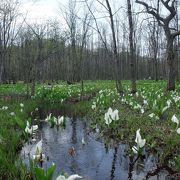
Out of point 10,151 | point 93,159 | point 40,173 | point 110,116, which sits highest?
point 110,116

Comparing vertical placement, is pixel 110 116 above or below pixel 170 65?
below

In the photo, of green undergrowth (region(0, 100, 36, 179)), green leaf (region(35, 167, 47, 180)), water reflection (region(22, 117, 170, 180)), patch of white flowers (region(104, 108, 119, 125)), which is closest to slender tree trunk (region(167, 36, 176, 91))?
green undergrowth (region(0, 100, 36, 179))

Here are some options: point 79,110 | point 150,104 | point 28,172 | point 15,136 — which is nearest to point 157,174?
point 28,172

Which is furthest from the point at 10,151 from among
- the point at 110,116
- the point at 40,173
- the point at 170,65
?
the point at 170,65

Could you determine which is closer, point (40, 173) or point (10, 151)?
point (40, 173)

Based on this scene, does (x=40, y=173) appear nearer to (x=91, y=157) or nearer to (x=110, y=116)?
(x=91, y=157)

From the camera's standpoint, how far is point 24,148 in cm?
586

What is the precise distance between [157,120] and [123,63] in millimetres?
54354

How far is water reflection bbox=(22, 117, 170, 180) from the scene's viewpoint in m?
4.33

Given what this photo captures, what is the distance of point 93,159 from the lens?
198 inches

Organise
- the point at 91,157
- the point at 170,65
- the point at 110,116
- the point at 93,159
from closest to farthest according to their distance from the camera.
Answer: the point at 93,159, the point at 91,157, the point at 110,116, the point at 170,65

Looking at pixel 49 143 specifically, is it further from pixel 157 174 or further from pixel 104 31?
pixel 104 31

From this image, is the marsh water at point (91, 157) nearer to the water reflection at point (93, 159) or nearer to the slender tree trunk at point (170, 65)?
the water reflection at point (93, 159)

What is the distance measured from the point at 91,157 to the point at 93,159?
0.41 ft
